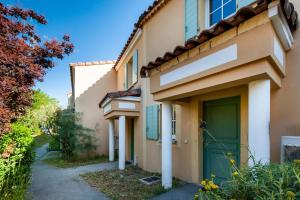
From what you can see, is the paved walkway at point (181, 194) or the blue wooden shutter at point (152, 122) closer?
the paved walkway at point (181, 194)

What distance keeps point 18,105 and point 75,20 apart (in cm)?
778

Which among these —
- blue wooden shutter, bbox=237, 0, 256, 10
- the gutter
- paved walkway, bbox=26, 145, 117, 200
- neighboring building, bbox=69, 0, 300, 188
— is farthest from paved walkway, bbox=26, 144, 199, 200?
blue wooden shutter, bbox=237, 0, 256, 10

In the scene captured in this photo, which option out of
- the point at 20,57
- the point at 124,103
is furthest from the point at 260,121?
the point at 124,103

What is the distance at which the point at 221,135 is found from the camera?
595 centimetres

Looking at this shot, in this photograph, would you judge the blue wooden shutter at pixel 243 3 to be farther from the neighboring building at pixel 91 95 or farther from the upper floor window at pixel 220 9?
the neighboring building at pixel 91 95

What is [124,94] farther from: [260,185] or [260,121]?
[260,185]

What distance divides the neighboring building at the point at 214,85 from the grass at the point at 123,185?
54 cm

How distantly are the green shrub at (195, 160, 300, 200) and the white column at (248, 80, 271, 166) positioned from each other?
3.80 ft

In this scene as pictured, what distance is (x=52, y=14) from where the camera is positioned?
33.9 ft

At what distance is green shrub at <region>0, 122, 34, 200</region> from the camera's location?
193 inches

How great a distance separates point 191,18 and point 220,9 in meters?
1.00

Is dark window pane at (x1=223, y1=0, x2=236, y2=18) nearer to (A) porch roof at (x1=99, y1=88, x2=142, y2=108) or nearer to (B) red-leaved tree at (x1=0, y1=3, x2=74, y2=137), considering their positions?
(B) red-leaved tree at (x1=0, y1=3, x2=74, y2=137)

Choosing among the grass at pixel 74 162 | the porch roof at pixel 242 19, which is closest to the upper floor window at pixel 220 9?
the porch roof at pixel 242 19

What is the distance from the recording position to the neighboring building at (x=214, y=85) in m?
3.47
